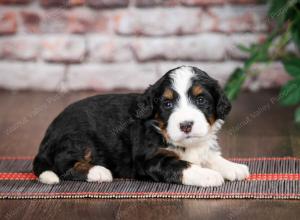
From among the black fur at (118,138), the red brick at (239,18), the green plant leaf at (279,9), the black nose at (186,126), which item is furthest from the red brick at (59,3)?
the black nose at (186,126)

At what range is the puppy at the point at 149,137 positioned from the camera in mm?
3305

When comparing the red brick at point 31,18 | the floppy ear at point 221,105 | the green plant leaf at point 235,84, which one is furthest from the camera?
the red brick at point 31,18

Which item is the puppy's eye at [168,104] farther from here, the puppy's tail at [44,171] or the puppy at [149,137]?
the puppy's tail at [44,171]

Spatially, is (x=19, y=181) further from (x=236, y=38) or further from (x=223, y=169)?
(x=236, y=38)

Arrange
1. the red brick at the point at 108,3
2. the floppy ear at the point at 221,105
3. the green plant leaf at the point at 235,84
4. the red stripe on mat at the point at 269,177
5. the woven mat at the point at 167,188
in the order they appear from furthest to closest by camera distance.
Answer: the red brick at the point at 108,3 < the green plant leaf at the point at 235,84 < the red stripe on mat at the point at 269,177 < the floppy ear at the point at 221,105 < the woven mat at the point at 167,188

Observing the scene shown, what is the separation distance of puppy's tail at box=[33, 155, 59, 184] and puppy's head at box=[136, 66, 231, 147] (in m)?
0.54

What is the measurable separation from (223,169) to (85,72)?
2675 mm

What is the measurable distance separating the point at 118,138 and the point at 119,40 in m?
2.42

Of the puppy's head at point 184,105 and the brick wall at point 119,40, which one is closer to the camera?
the puppy's head at point 184,105

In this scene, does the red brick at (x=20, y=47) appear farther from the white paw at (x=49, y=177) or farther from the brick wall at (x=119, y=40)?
the white paw at (x=49, y=177)

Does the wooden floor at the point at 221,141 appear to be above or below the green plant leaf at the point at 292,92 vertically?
below

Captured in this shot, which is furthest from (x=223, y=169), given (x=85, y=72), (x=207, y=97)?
(x=85, y=72)

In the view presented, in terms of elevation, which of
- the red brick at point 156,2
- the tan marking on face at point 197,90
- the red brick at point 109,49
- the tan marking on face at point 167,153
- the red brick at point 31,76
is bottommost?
the red brick at point 31,76

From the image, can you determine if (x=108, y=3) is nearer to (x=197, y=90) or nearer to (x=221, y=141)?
(x=221, y=141)
